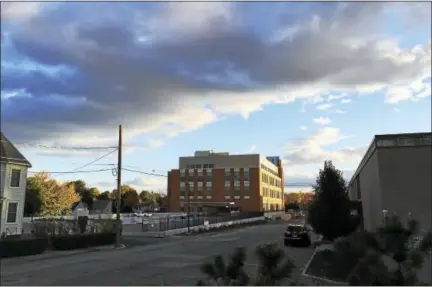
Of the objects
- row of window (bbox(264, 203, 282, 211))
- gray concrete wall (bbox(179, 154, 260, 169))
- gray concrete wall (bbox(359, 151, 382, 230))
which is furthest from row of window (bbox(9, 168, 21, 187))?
row of window (bbox(264, 203, 282, 211))

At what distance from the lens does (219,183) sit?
120875 mm

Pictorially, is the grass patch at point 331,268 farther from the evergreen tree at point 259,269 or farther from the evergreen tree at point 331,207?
the evergreen tree at point 331,207

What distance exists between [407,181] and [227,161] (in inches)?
4044

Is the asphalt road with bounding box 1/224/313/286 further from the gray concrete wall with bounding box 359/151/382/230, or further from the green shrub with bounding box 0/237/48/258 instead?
the gray concrete wall with bounding box 359/151/382/230

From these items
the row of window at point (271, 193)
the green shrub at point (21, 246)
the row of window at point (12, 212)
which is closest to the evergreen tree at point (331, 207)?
the green shrub at point (21, 246)

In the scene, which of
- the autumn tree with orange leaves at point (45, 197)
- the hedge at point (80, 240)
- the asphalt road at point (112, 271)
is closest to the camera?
the asphalt road at point (112, 271)

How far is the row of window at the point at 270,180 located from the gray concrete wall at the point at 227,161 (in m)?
5.72

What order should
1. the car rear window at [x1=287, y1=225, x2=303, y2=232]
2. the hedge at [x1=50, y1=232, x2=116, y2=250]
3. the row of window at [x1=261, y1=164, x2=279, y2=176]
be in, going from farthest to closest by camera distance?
the row of window at [x1=261, y1=164, x2=279, y2=176]
the car rear window at [x1=287, y1=225, x2=303, y2=232]
the hedge at [x1=50, y1=232, x2=116, y2=250]

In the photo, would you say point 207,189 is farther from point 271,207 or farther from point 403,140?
point 403,140

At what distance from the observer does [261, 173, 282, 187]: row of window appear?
125 meters

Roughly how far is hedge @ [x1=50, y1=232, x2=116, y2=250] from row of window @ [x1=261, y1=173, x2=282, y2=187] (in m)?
91.8

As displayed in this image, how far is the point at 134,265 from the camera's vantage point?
63.3ft

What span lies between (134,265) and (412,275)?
13894 mm

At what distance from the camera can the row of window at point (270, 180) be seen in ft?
409
